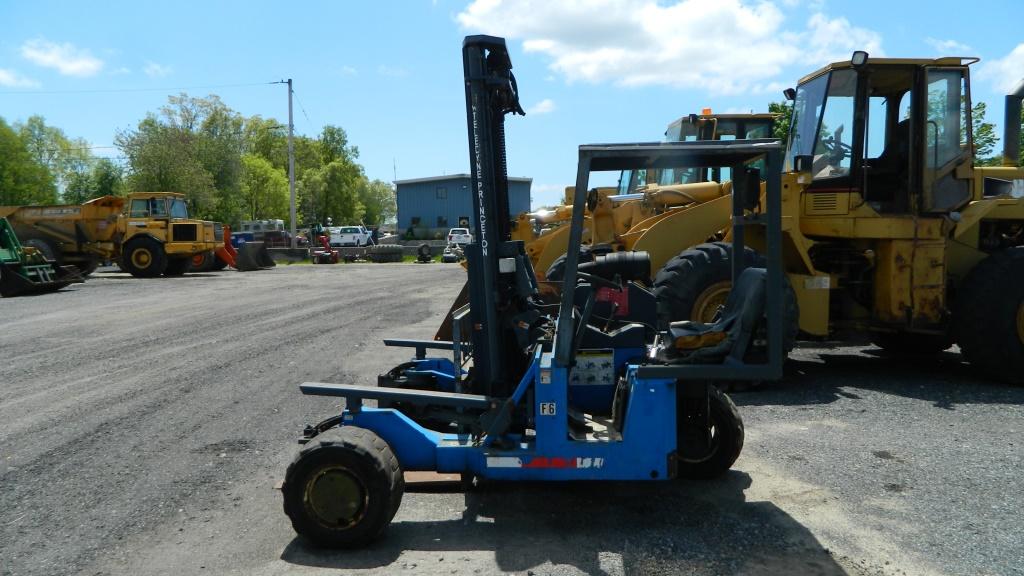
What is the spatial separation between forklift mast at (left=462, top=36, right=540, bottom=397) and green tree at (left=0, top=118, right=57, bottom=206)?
67.9 meters

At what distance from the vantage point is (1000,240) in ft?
29.8

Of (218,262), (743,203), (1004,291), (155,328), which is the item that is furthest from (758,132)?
(218,262)

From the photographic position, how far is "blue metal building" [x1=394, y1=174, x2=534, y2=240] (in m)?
64.0

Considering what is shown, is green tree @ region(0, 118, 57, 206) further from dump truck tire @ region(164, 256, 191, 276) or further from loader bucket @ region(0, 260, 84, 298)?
loader bucket @ region(0, 260, 84, 298)

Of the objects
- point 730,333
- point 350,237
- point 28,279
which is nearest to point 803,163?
point 730,333

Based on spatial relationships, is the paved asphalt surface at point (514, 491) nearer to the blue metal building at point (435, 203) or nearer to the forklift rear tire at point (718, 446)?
the forklift rear tire at point (718, 446)

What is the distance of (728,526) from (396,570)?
198cm

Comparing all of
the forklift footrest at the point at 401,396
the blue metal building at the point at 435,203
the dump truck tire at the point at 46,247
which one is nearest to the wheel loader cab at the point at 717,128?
the forklift footrest at the point at 401,396

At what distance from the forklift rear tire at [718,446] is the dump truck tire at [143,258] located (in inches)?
993

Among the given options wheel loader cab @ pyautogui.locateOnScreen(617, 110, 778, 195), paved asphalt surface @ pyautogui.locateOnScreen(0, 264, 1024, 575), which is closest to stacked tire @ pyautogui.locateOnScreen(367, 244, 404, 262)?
wheel loader cab @ pyautogui.locateOnScreen(617, 110, 778, 195)

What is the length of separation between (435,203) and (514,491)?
61.9m

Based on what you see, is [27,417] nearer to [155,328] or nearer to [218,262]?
[155,328]

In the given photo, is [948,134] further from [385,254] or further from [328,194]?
[328,194]

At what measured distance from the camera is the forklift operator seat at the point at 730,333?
14.9 ft
